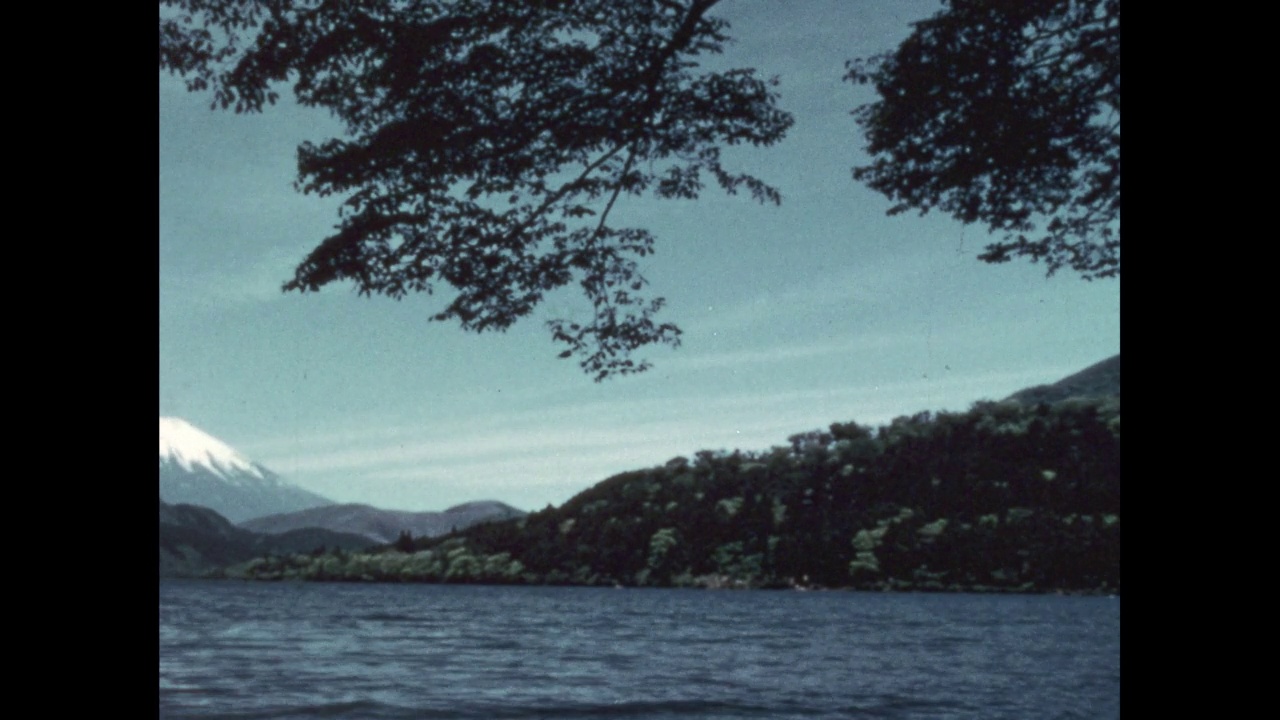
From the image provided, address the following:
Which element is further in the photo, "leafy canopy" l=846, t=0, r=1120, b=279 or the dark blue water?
the dark blue water

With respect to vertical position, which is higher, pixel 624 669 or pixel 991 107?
pixel 991 107

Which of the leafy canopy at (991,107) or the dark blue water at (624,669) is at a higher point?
the leafy canopy at (991,107)

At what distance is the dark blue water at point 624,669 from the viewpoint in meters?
28.4

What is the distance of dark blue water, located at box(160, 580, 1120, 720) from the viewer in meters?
28.4

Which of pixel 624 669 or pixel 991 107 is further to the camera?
pixel 624 669

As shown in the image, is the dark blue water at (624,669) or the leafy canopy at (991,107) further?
the dark blue water at (624,669)

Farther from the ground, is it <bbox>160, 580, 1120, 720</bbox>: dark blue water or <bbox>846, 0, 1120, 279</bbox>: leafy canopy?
<bbox>846, 0, 1120, 279</bbox>: leafy canopy

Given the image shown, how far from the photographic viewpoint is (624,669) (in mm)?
50750
